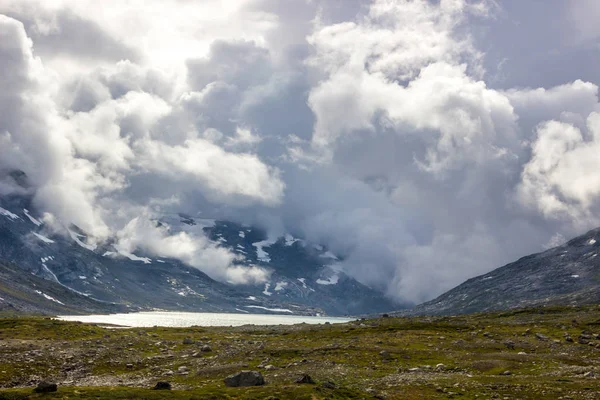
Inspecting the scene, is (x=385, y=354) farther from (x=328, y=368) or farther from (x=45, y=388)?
(x=45, y=388)

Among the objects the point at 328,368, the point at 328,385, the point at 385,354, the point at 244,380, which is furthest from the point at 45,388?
the point at 385,354

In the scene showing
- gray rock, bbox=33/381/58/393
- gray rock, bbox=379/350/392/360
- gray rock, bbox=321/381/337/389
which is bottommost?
gray rock, bbox=33/381/58/393

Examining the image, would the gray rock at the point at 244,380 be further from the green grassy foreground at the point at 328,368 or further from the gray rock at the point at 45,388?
the gray rock at the point at 45,388

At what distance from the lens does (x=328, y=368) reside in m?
56.6

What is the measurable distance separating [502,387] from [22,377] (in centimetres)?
4446

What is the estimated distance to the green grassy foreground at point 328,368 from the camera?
133ft

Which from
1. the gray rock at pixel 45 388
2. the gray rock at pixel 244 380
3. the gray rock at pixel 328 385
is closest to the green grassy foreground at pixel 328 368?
the gray rock at pixel 328 385

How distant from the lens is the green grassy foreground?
4050 cm

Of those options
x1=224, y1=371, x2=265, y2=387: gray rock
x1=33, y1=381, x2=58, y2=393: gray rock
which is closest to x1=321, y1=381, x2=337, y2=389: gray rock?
x1=224, y1=371, x2=265, y2=387: gray rock

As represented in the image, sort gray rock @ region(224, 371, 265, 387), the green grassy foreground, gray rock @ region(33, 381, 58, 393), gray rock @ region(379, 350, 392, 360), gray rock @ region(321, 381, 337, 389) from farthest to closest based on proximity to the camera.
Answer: gray rock @ region(379, 350, 392, 360)
gray rock @ region(224, 371, 265, 387)
gray rock @ region(321, 381, 337, 389)
the green grassy foreground
gray rock @ region(33, 381, 58, 393)

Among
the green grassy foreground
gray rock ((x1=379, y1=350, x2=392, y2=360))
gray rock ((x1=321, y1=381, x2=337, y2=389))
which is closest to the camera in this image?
the green grassy foreground

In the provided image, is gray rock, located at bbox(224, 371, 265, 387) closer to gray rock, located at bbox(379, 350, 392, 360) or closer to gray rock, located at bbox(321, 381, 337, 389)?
gray rock, located at bbox(321, 381, 337, 389)

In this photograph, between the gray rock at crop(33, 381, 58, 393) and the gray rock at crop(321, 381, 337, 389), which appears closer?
the gray rock at crop(33, 381, 58, 393)

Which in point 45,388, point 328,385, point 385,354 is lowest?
point 45,388
